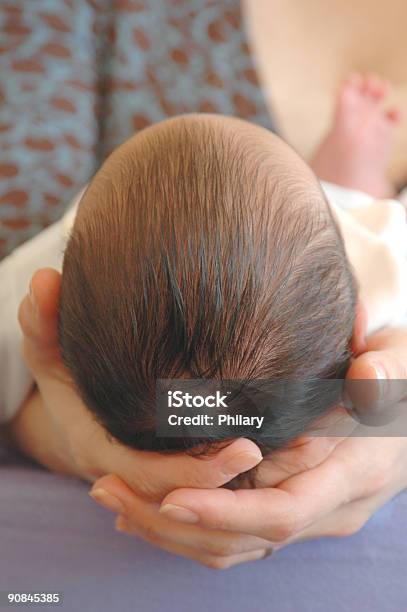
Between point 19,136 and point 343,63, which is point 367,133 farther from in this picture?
point 19,136

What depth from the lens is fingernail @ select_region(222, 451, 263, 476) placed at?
0.39 meters

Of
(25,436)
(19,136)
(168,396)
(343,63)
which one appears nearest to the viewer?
(168,396)

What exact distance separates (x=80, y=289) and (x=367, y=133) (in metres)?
0.63

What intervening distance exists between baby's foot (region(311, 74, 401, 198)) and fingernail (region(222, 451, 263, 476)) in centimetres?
61

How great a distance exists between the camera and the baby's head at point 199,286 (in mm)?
424

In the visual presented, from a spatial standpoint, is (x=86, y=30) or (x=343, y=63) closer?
(x=86, y=30)

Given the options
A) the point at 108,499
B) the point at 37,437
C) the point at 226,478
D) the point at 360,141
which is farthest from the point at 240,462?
the point at 360,141

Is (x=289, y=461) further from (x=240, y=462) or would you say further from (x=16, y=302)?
(x=16, y=302)

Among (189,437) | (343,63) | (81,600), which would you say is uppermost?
(343,63)

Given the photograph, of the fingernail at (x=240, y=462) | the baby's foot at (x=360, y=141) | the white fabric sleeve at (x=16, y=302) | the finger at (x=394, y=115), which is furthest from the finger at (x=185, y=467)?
the finger at (x=394, y=115)

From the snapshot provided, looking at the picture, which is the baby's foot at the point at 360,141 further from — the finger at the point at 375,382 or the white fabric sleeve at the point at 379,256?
the finger at the point at 375,382

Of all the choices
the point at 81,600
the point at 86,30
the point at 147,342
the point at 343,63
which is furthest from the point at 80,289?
the point at 343,63

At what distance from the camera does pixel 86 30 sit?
92cm

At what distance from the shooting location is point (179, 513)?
0.42 metres
